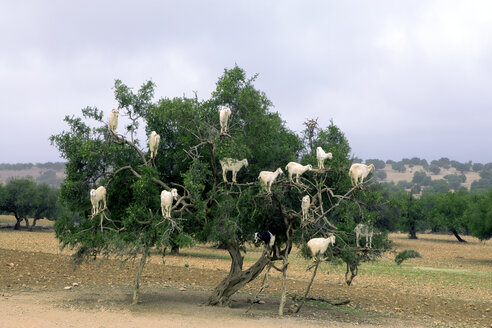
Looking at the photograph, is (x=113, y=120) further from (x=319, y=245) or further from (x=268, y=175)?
(x=319, y=245)

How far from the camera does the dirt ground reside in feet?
42.5

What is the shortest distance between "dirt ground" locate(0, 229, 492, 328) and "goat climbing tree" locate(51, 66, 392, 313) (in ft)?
4.77

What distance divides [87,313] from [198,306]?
10.2 ft

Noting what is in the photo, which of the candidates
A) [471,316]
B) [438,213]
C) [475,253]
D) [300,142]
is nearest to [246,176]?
[300,142]

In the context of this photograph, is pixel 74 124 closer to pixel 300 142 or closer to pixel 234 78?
pixel 234 78

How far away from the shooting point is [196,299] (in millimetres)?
16312

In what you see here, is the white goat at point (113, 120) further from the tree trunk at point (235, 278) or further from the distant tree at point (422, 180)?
the distant tree at point (422, 180)

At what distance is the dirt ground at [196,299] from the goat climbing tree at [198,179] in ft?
4.77

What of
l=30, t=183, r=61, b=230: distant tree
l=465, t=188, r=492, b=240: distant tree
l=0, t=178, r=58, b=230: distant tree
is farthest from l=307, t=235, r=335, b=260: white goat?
l=30, t=183, r=61, b=230: distant tree

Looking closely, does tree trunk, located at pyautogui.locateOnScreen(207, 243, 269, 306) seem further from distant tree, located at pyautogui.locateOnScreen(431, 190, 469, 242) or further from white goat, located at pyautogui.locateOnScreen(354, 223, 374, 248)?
distant tree, located at pyautogui.locateOnScreen(431, 190, 469, 242)

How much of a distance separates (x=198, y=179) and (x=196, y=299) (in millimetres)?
5040

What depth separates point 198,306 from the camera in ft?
48.2

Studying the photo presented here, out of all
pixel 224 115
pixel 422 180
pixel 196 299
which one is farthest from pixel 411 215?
pixel 422 180

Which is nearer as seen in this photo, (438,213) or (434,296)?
(434,296)
